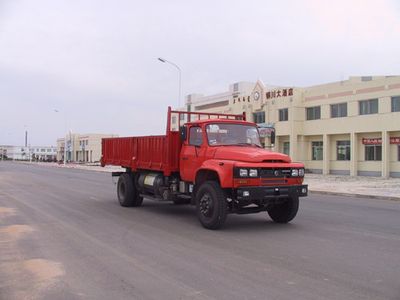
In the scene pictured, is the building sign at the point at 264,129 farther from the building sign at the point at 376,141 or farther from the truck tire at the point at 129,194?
the building sign at the point at 376,141

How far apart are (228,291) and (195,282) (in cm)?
57

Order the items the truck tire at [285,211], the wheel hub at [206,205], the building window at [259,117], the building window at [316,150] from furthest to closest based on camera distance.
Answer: the building window at [259,117], the building window at [316,150], the truck tire at [285,211], the wheel hub at [206,205]

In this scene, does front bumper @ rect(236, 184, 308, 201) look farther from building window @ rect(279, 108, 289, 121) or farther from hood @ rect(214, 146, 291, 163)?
building window @ rect(279, 108, 289, 121)

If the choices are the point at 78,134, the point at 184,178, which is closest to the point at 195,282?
the point at 184,178

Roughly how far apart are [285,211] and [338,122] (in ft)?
112

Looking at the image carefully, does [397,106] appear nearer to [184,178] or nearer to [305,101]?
[305,101]

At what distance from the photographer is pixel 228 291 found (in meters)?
5.87

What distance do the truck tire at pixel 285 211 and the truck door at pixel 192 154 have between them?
7.10 feet

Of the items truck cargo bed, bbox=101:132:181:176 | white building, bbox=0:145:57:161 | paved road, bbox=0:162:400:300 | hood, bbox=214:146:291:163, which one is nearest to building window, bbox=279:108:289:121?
truck cargo bed, bbox=101:132:181:176

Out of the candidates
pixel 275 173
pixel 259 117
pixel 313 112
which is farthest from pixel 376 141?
pixel 275 173

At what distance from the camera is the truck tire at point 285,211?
37.6ft

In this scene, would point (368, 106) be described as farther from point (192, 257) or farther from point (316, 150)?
point (192, 257)

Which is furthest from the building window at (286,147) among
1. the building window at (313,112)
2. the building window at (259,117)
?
the building window at (313,112)

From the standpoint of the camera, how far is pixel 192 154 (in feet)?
38.7
